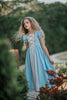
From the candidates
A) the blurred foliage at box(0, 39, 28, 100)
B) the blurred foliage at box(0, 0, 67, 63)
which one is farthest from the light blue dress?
the blurred foliage at box(0, 0, 67, 63)

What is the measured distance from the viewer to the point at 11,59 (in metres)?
1.46

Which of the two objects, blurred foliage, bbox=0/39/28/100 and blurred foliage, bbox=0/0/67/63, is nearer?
blurred foliage, bbox=0/39/28/100

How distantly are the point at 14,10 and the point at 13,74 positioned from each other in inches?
154

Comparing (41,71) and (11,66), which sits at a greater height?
(11,66)

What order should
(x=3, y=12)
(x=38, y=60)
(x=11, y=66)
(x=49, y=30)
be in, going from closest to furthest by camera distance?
(x=11, y=66) → (x=38, y=60) → (x=3, y=12) → (x=49, y=30)

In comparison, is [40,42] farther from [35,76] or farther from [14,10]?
[14,10]

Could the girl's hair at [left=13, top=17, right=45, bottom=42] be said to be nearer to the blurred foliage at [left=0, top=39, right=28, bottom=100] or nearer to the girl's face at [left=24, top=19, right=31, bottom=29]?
the girl's face at [left=24, top=19, right=31, bottom=29]

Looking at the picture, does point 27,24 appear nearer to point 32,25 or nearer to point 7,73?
point 32,25

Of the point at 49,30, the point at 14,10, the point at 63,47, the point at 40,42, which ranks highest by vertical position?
the point at 14,10

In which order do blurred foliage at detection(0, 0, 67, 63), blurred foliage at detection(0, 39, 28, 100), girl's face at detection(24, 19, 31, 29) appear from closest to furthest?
blurred foliage at detection(0, 39, 28, 100) → girl's face at detection(24, 19, 31, 29) → blurred foliage at detection(0, 0, 67, 63)

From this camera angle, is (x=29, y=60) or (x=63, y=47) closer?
(x=29, y=60)

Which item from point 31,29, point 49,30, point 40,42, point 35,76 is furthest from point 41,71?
point 49,30

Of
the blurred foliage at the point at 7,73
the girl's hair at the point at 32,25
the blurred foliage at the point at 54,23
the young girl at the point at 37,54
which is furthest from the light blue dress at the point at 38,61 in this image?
the blurred foliage at the point at 54,23

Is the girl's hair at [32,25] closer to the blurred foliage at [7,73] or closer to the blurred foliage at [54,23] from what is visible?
the blurred foliage at [7,73]
